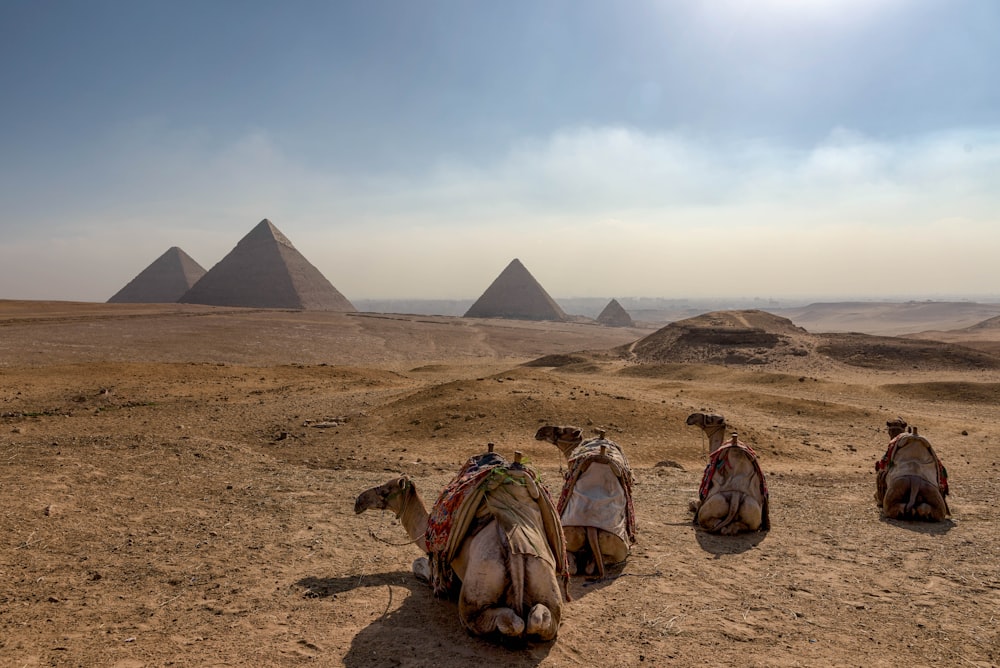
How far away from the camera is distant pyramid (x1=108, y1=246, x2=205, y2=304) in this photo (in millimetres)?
99000

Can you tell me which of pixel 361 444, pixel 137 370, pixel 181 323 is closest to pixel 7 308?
pixel 181 323

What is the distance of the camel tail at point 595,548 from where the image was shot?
4.88m

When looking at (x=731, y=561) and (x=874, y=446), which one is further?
(x=874, y=446)

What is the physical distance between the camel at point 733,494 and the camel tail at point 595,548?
1.85 m

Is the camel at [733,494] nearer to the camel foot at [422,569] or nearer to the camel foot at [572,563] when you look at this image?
the camel foot at [572,563]

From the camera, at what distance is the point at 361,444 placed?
11.2 m

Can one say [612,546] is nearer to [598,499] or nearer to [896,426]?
[598,499]

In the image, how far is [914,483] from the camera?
685 centimetres

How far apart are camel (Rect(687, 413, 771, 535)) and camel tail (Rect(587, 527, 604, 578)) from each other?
1.85 m

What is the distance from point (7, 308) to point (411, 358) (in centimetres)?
3513

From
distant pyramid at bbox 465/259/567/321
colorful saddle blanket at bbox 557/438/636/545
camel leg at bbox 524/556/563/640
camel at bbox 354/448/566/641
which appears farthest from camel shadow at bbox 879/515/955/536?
distant pyramid at bbox 465/259/567/321

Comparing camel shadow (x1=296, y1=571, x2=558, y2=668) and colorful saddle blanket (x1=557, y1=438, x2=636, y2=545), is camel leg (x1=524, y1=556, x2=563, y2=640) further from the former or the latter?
colorful saddle blanket (x1=557, y1=438, x2=636, y2=545)

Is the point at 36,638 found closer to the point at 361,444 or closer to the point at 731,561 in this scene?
the point at 731,561

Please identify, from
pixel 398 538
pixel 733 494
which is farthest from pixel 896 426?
pixel 398 538
